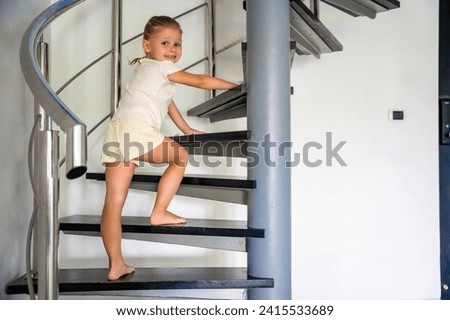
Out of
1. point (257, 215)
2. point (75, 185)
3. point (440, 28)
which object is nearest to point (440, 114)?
point (440, 28)

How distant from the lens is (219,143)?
2182 mm

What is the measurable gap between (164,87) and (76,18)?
107 centimetres

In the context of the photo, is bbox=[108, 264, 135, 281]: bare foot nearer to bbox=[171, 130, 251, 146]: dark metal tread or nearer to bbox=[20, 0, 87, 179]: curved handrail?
bbox=[171, 130, 251, 146]: dark metal tread

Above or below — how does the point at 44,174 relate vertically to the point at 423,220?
above

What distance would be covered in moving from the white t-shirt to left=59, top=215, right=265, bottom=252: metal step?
16.7 inches

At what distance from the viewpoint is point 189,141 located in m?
2.21

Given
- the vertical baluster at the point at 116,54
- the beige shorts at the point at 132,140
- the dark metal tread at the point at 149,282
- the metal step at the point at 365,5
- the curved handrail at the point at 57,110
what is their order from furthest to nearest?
the vertical baluster at the point at 116,54 < the metal step at the point at 365,5 < the beige shorts at the point at 132,140 < the dark metal tread at the point at 149,282 < the curved handrail at the point at 57,110

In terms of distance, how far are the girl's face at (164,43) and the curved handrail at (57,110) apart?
1.78 ft

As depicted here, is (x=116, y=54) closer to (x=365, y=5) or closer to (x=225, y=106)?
(x=225, y=106)

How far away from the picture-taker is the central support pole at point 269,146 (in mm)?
2014

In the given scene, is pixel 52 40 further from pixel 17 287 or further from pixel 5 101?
pixel 17 287

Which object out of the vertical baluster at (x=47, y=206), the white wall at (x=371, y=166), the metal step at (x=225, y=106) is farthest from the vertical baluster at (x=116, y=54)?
the vertical baluster at (x=47, y=206)

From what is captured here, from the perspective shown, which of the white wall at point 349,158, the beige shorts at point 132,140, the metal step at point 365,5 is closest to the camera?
the beige shorts at point 132,140

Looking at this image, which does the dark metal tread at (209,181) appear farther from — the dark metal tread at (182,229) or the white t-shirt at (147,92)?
the white t-shirt at (147,92)
